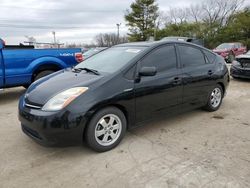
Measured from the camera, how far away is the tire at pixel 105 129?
321 cm

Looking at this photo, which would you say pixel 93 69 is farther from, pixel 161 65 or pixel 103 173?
pixel 103 173

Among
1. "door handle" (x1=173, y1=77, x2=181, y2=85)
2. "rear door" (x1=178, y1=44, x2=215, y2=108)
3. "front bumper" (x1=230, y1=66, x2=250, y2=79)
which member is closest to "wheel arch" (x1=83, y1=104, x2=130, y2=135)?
"door handle" (x1=173, y1=77, x2=181, y2=85)

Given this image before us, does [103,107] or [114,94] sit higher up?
[114,94]

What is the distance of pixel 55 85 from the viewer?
137 inches

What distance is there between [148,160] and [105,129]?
704mm

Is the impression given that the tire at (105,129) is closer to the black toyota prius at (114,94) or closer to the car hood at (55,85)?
the black toyota prius at (114,94)

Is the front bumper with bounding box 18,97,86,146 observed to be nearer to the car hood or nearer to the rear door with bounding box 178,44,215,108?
the car hood

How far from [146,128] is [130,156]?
1.04 metres

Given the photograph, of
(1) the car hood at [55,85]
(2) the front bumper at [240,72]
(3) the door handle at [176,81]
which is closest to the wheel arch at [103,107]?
(1) the car hood at [55,85]

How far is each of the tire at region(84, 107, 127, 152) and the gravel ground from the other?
127 millimetres

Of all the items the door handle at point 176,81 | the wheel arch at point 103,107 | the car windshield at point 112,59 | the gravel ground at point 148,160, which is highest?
the car windshield at point 112,59

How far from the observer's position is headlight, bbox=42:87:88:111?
306 centimetres

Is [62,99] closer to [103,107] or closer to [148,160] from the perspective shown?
[103,107]

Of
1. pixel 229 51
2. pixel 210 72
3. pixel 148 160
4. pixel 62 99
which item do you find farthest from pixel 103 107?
pixel 229 51
